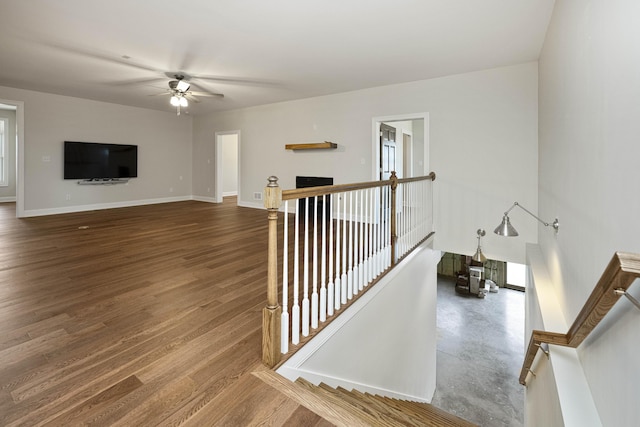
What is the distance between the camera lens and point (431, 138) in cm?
518

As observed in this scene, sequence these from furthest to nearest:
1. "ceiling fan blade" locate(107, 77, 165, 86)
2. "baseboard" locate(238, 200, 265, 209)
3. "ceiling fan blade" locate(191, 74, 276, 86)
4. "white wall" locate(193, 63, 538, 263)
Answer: "baseboard" locate(238, 200, 265, 209) → "ceiling fan blade" locate(107, 77, 165, 86) → "ceiling fan blade" locate(191, 74, 276, 86) → "white wall" locate(193, 63, 538, 263)

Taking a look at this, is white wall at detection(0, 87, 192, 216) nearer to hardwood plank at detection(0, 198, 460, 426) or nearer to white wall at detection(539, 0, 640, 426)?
hardwood plank at detection(0, 198, 460, 426)

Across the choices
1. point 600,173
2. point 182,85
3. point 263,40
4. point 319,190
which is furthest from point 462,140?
point 182,85

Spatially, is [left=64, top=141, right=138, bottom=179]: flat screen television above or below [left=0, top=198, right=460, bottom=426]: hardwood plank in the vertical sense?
above

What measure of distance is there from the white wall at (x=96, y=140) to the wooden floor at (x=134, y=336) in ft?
10.5

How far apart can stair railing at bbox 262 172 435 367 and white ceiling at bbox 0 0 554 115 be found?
5.45 feet

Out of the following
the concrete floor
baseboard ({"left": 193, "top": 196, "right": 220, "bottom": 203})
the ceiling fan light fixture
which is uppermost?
the ceiling fan light fixture

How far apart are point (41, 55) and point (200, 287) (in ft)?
13.7

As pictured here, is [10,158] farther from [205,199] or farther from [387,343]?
[387,343]

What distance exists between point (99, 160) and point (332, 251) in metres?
7.21

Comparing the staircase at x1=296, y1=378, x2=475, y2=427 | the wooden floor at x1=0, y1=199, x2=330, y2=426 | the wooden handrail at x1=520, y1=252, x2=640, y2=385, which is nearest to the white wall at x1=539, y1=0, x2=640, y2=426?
the wooden handrail at x1=520, y1=252, x2=640, y2=385

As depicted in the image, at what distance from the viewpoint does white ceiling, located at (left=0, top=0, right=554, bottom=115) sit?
9.96 feet

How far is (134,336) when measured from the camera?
78.3 inches

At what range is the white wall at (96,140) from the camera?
250 inches
